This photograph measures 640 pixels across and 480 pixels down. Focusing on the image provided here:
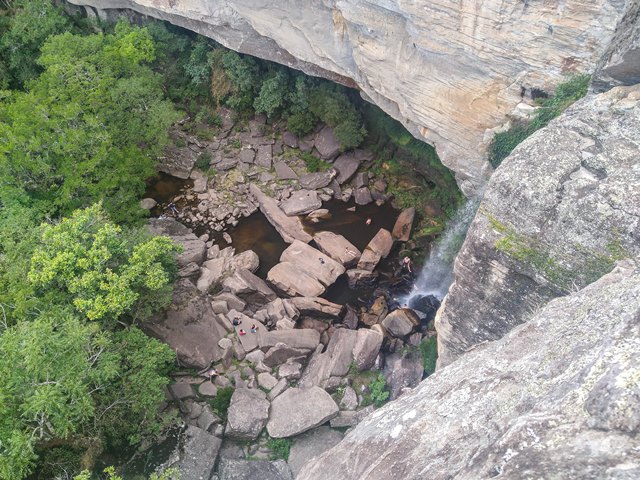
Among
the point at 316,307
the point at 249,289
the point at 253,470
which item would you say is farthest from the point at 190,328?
the point at 253,470

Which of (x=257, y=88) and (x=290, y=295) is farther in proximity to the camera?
(x=257, y=88)

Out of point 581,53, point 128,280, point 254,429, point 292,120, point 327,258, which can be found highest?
point 581,53

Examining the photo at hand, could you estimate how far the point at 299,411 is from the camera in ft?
41.3

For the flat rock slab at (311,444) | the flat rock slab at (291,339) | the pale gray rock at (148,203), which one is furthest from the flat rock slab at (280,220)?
the flat rock slab at (311,444)

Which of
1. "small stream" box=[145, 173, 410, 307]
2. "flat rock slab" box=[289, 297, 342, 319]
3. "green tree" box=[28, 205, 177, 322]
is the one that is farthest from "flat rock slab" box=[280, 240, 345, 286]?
"green tree" box=[28, 205, 177, 322]

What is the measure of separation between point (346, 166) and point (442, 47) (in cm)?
863

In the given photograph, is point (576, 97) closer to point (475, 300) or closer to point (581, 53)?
point (581, 53)

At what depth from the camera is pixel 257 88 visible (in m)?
21.1

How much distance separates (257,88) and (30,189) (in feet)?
32.4

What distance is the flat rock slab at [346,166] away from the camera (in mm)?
20317

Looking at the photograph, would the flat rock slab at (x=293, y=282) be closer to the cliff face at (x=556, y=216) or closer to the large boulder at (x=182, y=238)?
the large boulder at (x=182, y=238)

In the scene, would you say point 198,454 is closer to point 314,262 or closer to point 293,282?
point 293,282

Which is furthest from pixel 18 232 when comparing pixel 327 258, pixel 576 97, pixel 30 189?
pixel 576 97

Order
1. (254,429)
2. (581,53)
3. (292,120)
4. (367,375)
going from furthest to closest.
Result: (292,120), (367,375), (254,429), (581,53)
